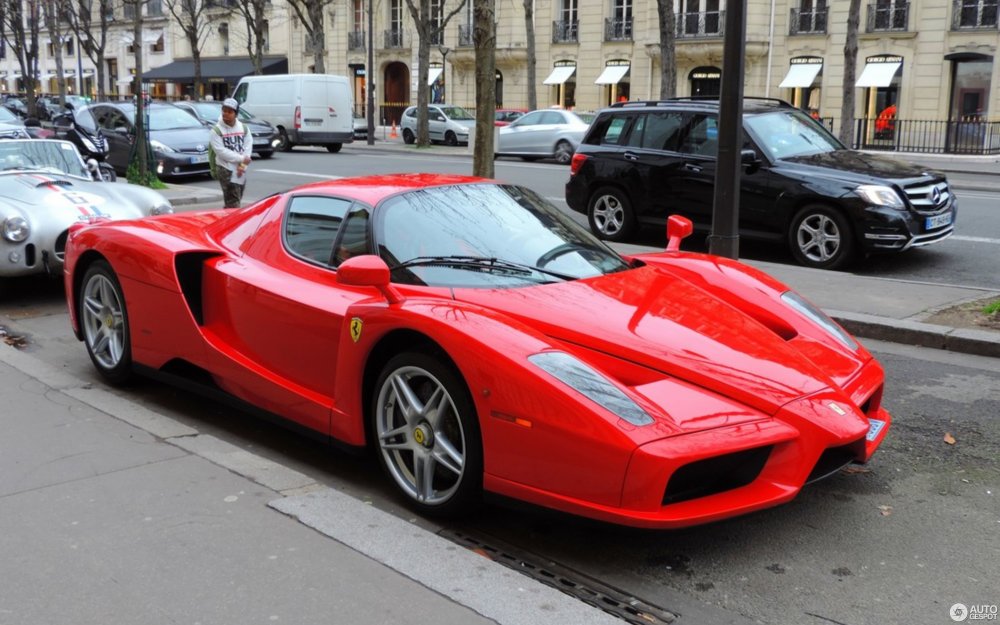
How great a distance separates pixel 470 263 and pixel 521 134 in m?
24.4

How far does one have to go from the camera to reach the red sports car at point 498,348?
341 centimetres

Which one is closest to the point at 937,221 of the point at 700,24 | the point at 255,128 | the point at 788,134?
the point at 788,134

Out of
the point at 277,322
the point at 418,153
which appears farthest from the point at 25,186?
the point at 418,153

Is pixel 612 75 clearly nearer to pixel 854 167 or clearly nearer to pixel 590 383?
pixel 854 167

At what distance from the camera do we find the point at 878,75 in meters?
37.3

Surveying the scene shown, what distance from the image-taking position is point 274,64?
186ft

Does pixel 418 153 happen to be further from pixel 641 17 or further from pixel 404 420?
pixel 404 420

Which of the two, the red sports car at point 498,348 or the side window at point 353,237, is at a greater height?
the side window at point 353,237

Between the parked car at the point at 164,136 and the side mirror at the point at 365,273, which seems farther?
the parked car at the point at 164,136

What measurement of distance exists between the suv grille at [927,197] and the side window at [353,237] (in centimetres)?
734

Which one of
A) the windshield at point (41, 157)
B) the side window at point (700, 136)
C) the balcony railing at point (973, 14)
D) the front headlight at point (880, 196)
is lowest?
the front headlight at point (880, 196)

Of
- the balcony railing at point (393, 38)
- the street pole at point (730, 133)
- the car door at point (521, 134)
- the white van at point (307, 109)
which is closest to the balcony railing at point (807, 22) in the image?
the car door at point (521, 134)

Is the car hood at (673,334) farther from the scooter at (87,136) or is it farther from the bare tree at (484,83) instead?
the scooter at (87,136)

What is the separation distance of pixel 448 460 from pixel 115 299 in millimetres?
2890
